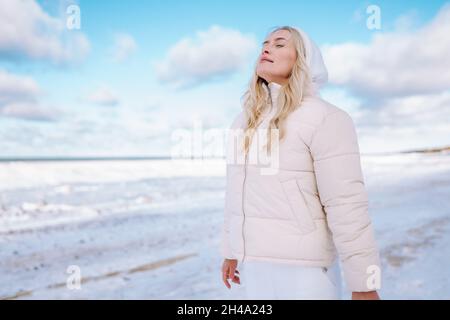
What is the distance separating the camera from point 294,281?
1816mm

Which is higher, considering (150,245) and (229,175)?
(229,175)

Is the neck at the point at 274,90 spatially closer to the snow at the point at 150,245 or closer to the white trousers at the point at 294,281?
the white trousers at the point at 294,281

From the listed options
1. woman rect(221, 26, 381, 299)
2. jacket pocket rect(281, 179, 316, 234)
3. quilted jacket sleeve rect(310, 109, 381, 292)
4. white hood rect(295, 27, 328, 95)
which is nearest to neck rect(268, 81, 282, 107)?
woman rect(221, 26, 381, 299)

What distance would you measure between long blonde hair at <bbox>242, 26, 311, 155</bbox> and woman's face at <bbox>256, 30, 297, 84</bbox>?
0.03 meters

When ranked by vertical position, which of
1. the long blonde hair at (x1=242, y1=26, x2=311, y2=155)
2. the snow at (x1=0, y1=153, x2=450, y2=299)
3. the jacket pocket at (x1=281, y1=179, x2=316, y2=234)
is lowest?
the snow at (x1=0, y1=153, x2=450, y2=299)

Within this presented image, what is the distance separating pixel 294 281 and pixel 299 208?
0.34m

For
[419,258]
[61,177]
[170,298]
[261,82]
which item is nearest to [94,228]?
[170,298]

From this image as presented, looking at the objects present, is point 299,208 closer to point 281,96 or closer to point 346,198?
point 346,198

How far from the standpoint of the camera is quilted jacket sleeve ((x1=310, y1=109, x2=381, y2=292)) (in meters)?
1.69

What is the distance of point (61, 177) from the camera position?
18469mm

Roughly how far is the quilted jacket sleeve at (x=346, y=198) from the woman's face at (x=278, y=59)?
1.28 feet

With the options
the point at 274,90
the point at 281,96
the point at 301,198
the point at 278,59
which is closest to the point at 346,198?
the point at 301,198

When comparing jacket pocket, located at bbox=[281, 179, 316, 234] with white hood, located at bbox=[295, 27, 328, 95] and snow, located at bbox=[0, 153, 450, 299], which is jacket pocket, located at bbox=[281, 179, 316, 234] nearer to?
white hood, located at bbox=[295, 27, 328, 95]

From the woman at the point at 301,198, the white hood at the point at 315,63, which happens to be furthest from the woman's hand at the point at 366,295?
the white hood at the point at 315,63
